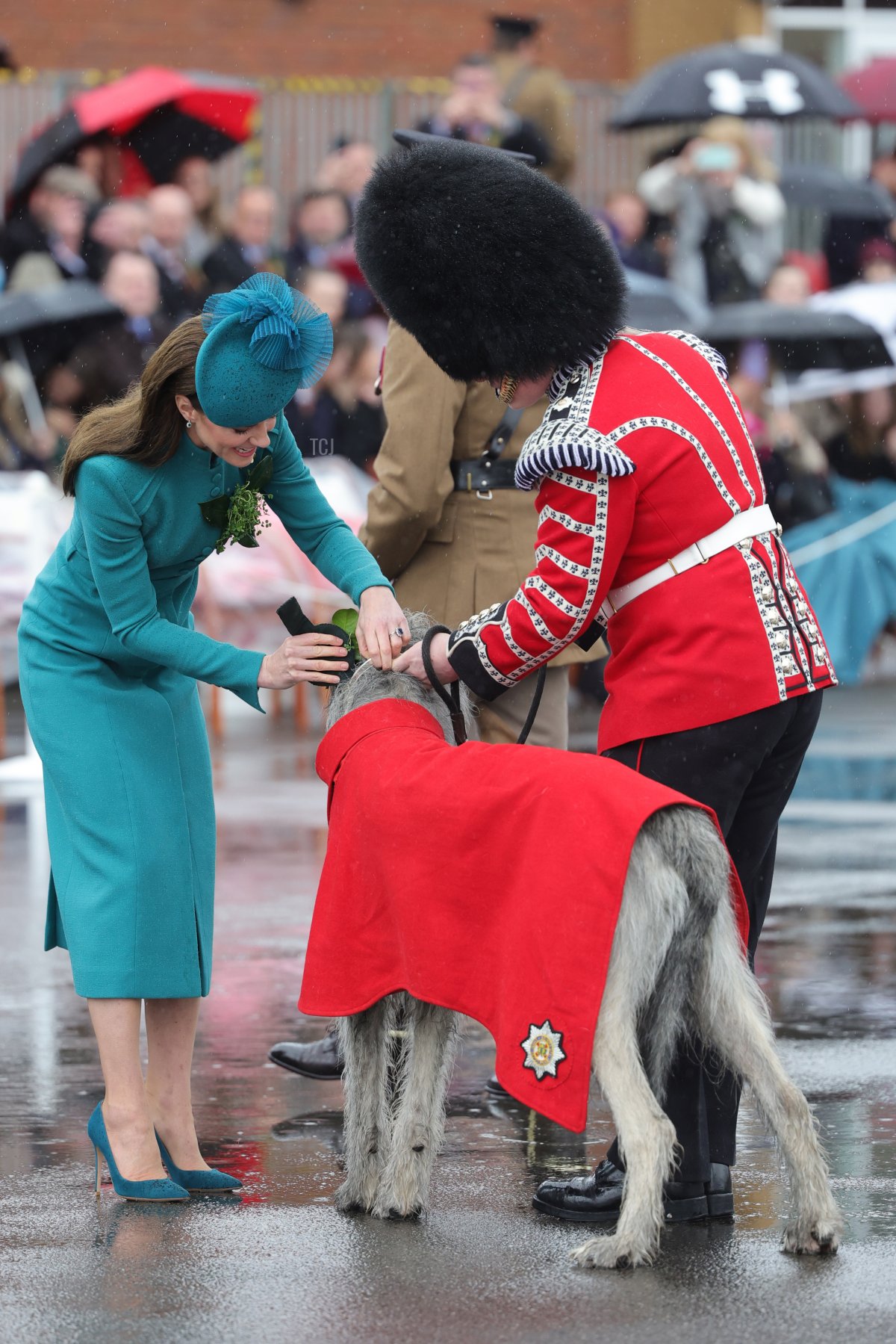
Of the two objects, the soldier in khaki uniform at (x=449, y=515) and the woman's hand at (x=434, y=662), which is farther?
the soldier in khaki uniform at (x=449, y=515)

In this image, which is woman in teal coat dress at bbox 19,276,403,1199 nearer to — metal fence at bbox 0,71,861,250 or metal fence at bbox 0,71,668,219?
metal fence at bbox 0,71,861,250

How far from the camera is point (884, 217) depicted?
18.1 meters

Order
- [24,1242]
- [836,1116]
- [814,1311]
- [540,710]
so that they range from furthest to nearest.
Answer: [540,710], [836,1116], [24,1242], [814,1311]

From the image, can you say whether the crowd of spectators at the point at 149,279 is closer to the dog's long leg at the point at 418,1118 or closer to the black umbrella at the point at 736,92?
the black umbrella at the point at 736,92

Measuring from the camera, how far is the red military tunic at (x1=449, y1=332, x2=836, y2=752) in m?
4.51

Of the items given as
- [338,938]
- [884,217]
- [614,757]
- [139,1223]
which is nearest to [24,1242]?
[139,1223]

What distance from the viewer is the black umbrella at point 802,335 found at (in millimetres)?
15758

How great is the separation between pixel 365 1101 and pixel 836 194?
1514cm

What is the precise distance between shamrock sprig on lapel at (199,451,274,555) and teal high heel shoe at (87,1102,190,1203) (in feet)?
4.56

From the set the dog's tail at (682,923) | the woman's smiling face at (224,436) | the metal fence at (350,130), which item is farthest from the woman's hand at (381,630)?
the metal fence at (350,130)

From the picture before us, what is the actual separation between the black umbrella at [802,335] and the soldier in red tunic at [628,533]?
11.1m

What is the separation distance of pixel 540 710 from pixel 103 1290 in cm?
250

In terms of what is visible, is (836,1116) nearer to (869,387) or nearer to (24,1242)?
(24,1242)

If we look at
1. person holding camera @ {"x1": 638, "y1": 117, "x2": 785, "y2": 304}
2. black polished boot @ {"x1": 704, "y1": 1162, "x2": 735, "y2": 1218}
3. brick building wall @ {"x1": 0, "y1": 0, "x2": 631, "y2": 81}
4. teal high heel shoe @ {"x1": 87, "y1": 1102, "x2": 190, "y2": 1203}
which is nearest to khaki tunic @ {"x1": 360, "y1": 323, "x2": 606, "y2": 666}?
black polished boot @ {"x1": 704, "y1": 1162, "x2": 735, "y2": 1218}
